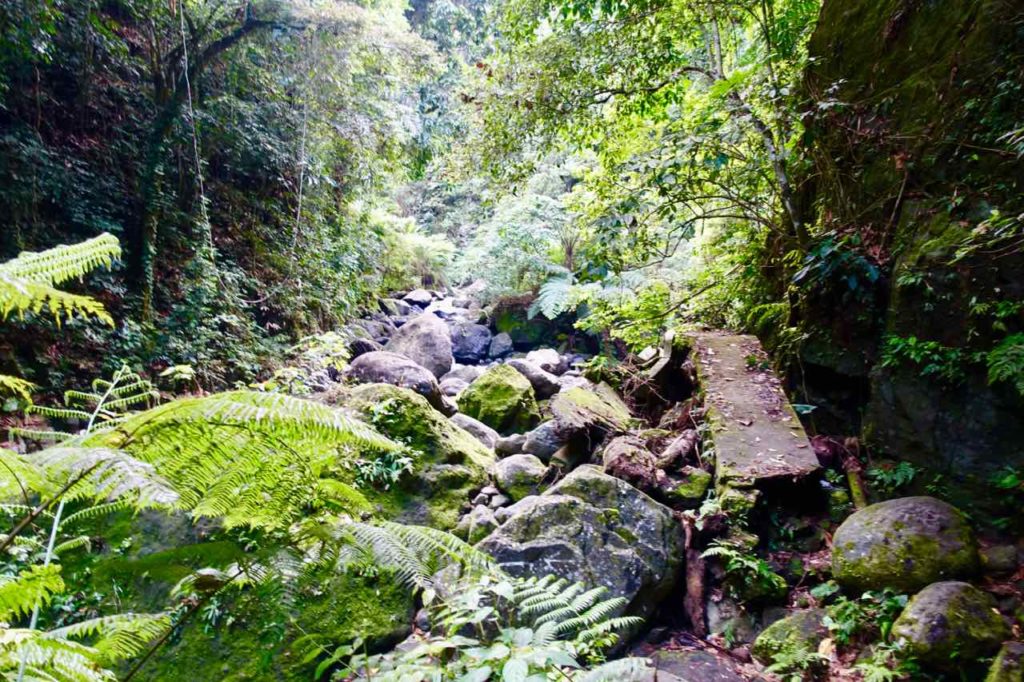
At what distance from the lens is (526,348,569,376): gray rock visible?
32.3 ft

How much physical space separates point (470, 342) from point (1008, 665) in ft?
35.8

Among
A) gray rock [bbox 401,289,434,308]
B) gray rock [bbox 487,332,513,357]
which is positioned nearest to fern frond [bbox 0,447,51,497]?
gray rock [bbox 487,332,513,357]

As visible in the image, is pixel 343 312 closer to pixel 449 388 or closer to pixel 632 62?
pixel 449 388

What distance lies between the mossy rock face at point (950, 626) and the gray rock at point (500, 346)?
10.1 metres

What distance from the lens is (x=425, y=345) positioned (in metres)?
10.3

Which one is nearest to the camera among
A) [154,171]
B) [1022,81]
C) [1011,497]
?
[1011,497]

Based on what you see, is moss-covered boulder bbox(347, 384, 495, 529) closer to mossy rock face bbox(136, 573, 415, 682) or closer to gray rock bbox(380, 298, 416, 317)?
mossy rock face bbox(136, 573, 415, 682)

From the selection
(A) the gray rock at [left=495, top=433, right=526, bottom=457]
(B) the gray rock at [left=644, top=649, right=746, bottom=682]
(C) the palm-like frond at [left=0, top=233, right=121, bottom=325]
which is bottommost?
(B) the gray rock at [left=644, top=649, right=746, bottom=682]

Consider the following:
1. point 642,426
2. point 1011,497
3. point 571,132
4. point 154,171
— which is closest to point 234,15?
point 154,171

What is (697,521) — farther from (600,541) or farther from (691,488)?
(600,541)

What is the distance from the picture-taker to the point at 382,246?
38.4 feet

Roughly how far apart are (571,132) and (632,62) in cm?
87

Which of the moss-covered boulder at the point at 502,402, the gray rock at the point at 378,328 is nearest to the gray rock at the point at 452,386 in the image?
the moss-covered boulder at the point at 502,402

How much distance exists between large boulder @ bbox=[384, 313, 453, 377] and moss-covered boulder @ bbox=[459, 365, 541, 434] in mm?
3239
